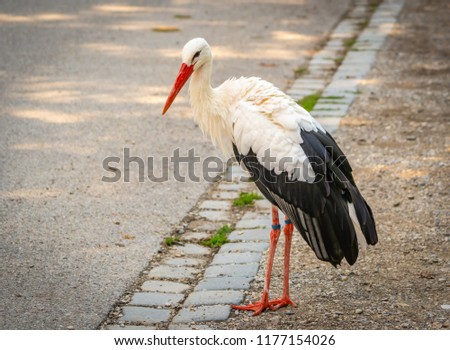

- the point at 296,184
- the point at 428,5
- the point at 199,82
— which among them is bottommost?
the point at 428,5

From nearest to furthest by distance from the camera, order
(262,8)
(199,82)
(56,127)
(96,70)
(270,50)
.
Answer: (199,82), (56,127), (96,70), (270,50), (262,8)

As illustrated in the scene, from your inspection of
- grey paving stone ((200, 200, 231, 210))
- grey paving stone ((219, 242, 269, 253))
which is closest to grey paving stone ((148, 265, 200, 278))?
grey paving stone ((219, 242, 269, 253))

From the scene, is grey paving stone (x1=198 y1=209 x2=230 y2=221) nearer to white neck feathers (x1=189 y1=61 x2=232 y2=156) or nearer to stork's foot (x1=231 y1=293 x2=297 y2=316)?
white neck feathers (x1=189 y1=61 x2=232 y2=156)

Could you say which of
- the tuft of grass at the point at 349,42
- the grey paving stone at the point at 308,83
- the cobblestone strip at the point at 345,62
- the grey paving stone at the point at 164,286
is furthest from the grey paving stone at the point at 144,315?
the tuft of grass at the point at 349,42

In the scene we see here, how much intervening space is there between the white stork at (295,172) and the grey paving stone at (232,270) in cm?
35

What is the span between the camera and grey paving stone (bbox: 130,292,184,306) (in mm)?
4848

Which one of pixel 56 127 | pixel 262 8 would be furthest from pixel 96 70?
pixel 262 8

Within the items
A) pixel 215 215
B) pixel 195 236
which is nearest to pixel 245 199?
pixel 215 215

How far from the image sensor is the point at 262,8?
12477 millimetres

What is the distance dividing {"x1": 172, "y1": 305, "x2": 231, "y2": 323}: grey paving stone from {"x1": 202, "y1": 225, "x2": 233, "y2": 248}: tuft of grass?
35.8 inches

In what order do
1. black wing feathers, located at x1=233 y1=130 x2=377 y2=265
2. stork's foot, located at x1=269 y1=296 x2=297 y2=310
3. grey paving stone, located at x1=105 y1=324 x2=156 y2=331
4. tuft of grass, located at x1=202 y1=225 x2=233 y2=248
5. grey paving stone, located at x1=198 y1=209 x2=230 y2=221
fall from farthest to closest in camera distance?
grey paving stone, located at x1=198 y1=209 x2=230 y2=221, tuft of grass, located at x1=202 y1=225 x2=233 y2=248, stork's foot, located at x1=269 y1=296 x2=297 y2=310, black wing feathers, located at x1=233 y1=130 x2=377 y2=265, grey paving stone, located at x1=105 y1=324 x2=156 y2=331

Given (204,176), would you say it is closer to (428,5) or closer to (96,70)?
(96,70)

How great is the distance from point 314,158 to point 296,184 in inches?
7.4
